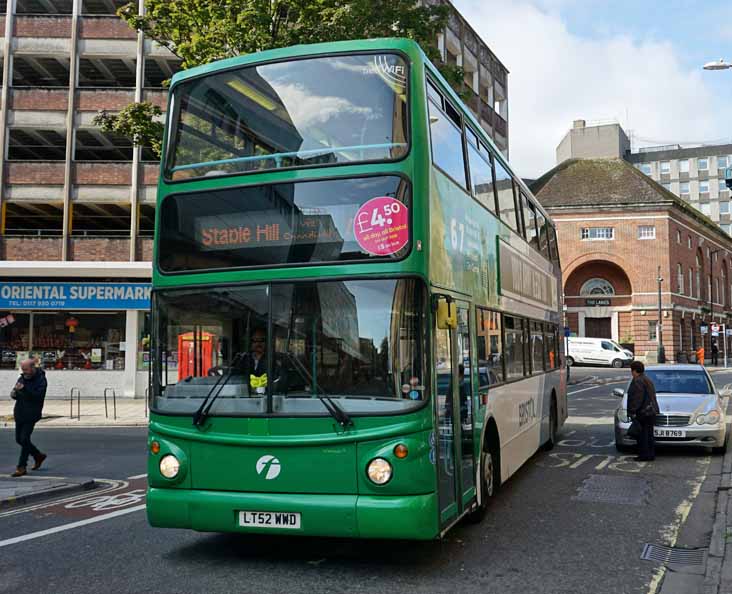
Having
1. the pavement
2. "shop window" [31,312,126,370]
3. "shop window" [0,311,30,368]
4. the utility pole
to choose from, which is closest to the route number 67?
the pavement

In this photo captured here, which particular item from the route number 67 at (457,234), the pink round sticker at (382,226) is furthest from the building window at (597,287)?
the pink round sticker at (382,226)

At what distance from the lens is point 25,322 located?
29.8 m

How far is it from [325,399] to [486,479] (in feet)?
9.69

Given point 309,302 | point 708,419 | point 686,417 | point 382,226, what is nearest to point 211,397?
point 309,302

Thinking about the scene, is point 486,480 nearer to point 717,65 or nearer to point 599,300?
point 717,65

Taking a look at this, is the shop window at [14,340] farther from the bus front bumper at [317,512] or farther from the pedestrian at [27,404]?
the bus front bumper at [317,512]

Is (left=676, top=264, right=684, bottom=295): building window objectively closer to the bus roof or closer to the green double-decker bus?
the green double-decker bus

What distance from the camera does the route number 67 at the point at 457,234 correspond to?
7348mm

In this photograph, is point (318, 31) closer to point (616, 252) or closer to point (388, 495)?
point (388, 495)

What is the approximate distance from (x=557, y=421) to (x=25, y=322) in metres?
21.9

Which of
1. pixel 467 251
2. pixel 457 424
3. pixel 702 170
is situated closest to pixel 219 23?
pixel 467 251

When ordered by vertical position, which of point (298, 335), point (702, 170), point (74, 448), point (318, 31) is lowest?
point (74, 448)

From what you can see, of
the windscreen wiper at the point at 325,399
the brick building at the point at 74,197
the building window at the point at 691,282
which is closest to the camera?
the windscreen wiper at the point at 325,399

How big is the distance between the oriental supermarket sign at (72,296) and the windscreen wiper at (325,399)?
24.2 metres
